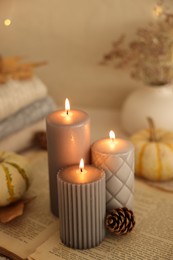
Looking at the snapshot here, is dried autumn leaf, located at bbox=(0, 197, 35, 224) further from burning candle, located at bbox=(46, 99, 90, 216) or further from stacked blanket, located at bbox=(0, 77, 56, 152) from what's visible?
stacked blanket, located at bbox=(0, 77, 56, 152)

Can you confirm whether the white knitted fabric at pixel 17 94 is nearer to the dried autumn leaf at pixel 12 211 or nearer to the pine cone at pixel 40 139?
the pine cone at pixel 40 139

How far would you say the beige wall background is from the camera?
1087mm

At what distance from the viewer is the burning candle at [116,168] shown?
27.0 inches

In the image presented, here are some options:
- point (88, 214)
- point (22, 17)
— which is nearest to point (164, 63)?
point (22, 17)

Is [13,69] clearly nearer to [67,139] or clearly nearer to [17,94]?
[17,94]

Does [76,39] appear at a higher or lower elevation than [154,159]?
higher

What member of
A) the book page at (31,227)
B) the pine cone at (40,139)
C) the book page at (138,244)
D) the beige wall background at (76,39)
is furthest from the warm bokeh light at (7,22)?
the book page at (138,244)

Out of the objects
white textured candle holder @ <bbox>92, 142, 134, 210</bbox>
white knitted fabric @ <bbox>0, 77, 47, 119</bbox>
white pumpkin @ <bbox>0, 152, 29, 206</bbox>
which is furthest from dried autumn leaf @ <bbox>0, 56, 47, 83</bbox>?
white textured candle holder @ <bbox>92, 142, 134, 210</bbox>

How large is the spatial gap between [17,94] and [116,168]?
368mm

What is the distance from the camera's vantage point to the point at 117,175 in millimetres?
692

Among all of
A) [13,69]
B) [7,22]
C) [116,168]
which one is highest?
[7,22]

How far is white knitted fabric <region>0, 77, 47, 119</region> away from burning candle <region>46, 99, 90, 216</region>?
0.24 metres

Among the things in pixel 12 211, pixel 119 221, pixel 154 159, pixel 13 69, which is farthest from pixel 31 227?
pixel 13 69

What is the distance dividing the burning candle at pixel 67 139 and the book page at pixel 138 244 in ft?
0.39
